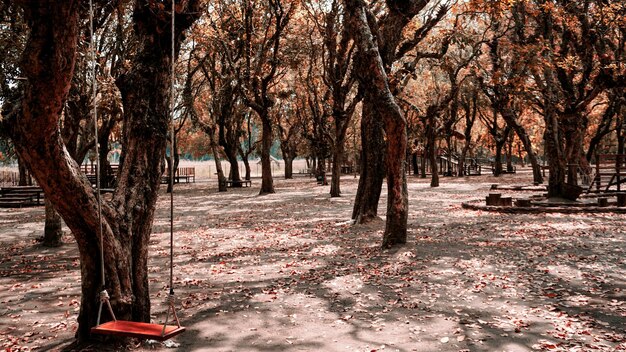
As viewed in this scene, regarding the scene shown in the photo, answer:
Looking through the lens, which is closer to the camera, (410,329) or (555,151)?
(410,329)

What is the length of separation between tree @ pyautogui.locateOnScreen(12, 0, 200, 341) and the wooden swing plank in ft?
2.20

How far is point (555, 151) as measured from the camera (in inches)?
656

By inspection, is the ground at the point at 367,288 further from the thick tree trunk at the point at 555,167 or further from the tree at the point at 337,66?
the tree at the point at 337,66

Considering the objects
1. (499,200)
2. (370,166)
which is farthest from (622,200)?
(370,166)

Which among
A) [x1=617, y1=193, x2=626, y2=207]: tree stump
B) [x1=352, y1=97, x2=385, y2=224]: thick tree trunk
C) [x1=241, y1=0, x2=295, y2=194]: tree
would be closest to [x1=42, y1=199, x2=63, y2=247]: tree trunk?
[x1=352, y1=97, x2=385, y2=224]: thick tree trunk

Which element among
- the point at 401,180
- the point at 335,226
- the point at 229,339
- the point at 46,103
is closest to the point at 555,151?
the point at 335,226

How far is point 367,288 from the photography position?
721 centimetres

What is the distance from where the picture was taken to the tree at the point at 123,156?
403 cm

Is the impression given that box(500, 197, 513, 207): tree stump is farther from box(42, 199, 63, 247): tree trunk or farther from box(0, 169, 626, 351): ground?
box(42, 199, 63, 247): tree trunk

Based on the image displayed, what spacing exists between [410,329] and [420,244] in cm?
476

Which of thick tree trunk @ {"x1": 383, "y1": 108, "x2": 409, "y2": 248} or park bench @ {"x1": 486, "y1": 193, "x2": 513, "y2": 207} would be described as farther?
park bench @ {"x1": 486, "y1": 193, "x2": 513, "y2": 207}

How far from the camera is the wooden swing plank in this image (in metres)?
4.03

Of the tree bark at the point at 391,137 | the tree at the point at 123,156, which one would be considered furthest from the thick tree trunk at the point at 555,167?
the tree at the point at 123,156

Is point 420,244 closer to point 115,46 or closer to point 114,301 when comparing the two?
point 114,301
